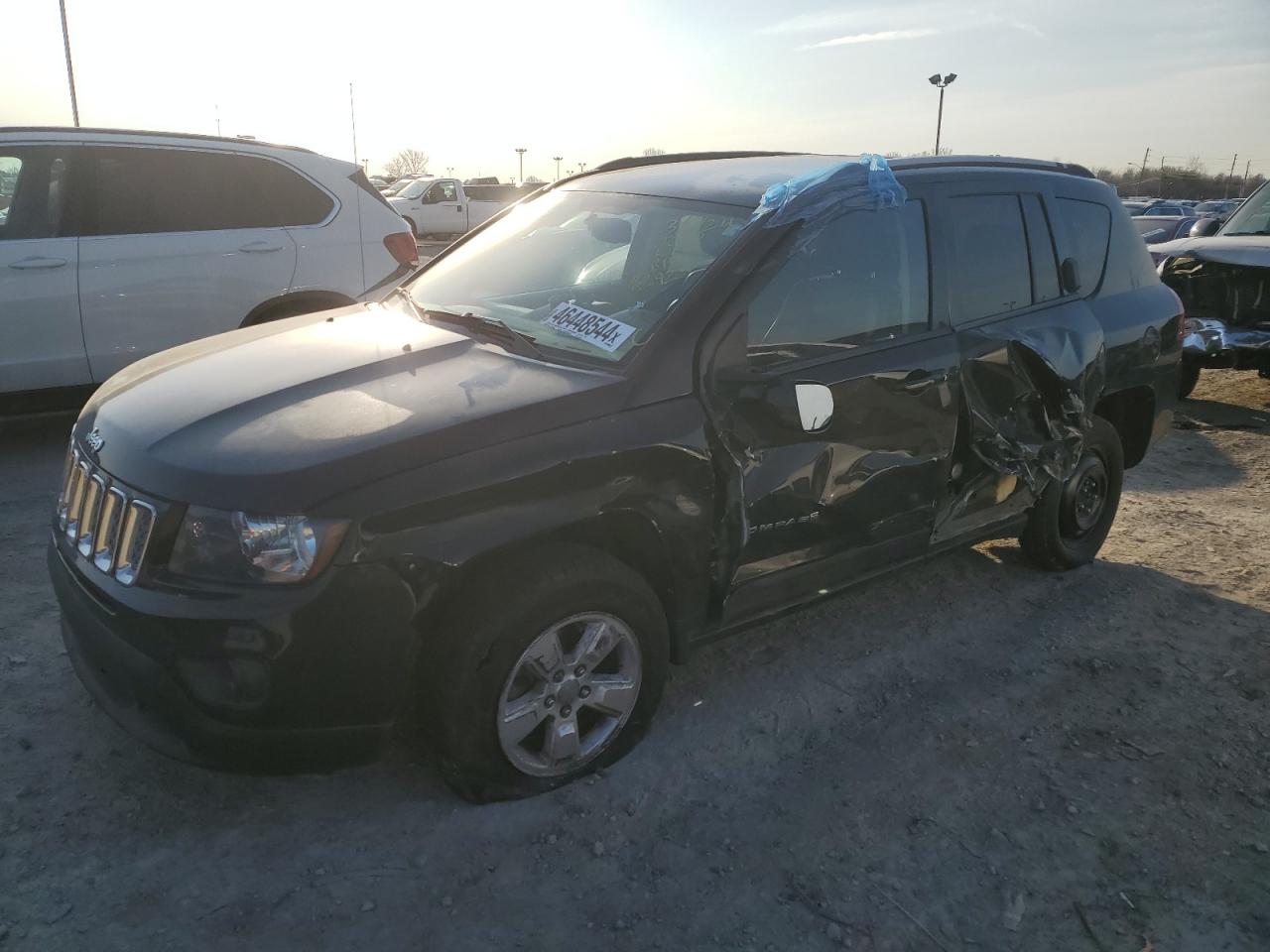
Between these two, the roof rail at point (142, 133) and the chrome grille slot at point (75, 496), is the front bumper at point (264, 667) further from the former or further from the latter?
the roof rail at point (142, 133)

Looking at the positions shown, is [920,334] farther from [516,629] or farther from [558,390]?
[516,629]

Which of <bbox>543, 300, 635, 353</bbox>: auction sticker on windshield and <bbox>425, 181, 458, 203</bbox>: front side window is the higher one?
<bbox>425, 181, 458, 203</bbox>: front side window

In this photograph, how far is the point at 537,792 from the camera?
293 cm

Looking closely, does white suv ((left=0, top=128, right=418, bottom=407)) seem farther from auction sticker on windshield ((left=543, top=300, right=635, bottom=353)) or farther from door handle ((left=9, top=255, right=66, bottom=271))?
auction sticker on windshield ((left=543, top=300, right=635, bottom=353))

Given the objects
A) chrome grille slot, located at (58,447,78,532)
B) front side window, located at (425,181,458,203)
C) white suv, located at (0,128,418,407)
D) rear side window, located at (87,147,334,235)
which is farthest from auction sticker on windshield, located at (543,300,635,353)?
front side window, located at (425,181,458,203)

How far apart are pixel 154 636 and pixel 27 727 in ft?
3.63

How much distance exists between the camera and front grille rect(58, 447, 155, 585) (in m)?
2.55

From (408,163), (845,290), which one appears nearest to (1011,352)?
(845,290)

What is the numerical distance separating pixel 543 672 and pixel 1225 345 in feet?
25.3

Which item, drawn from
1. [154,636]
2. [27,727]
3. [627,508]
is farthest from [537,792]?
[27,727]

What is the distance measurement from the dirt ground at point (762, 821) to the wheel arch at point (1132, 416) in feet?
3.89

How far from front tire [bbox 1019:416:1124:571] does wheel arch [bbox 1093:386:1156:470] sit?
0.13 meters

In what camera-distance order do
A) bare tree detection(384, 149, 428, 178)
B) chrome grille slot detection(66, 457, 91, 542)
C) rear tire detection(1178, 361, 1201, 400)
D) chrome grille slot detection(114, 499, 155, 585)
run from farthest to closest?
bare tree detection(384, 149, 428, 178)
rear tire detection(1178, 361, 1201, 400)
chrome grille slot detection(66, 457, 91, 542)
chrome grille slot detection(114, 499, 155, 585)

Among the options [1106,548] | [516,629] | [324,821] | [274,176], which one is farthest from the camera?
[274,176]
